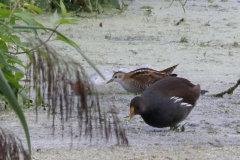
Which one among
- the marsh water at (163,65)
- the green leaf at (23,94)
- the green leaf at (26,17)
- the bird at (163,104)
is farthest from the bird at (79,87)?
the green leaf at (23,94)

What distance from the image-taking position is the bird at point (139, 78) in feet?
13.3

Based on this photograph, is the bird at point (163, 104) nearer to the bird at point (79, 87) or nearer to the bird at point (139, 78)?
the bird at point (139, 78)

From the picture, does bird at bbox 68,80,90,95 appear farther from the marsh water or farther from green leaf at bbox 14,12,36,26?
green leaf at bbox 14,12,36,26

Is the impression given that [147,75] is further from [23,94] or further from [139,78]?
[23,94]

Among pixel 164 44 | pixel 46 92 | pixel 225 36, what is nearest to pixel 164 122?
pixel 46 92

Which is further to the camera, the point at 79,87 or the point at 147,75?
the point at 147,75

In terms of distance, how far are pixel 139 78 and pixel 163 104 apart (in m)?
0.98

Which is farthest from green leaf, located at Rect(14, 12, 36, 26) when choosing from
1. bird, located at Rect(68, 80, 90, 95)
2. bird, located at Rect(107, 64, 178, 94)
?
bird, located at Rect(107, 64, 178, 94)

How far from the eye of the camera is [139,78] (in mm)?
4078

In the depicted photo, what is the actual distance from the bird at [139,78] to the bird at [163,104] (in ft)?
2.42

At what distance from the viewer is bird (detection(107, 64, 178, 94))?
405cm

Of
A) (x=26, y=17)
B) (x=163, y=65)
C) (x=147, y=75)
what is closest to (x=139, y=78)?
(x=147, y=75)

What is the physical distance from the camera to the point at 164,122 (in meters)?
3.08

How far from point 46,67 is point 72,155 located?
1427mm
